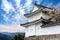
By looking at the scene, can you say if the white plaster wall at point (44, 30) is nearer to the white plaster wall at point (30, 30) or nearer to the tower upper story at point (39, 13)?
the white plaster wall at point (30, 30)

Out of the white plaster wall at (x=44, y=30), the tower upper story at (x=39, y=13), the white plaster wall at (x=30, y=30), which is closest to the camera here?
the white plaster wall at (x=44, y=30)

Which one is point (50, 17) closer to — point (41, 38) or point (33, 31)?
point (33, 31)

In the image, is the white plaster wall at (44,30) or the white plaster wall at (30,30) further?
the white plaster wall at (30,30)

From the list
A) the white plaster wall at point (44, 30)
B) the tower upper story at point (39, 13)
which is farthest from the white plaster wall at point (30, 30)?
the tower upper story at point (39, 13)

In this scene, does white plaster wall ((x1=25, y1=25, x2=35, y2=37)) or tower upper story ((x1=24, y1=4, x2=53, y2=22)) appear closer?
white plaster wall ((x1=25, y1=25, x2=35, y2=37))

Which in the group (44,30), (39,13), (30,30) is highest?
(39,13)

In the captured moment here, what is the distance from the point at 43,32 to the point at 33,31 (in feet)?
6.05

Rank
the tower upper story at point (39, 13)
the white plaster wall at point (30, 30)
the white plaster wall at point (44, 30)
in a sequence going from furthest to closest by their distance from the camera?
the tower upper story at point (39, 13) → the white plaster wall at point (30, 30) → the white plaster wall at point (44, 30)

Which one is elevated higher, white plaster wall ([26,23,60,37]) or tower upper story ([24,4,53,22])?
tower upper story ([24,4,53,22])

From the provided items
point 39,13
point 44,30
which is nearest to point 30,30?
point 39,13

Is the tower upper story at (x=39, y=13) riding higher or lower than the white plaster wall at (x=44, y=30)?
higher

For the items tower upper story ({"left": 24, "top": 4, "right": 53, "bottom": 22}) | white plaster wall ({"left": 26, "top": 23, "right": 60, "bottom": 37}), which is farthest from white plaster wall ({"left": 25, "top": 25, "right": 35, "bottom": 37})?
tower upper story ({"left": 24, "top": 4, "right": 53, "bottom": 22})

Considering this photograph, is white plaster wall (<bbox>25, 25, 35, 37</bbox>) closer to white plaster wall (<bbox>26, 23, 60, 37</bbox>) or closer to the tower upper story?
white plaster wall (<bbox>26, 23, 60, 37</bbox>)

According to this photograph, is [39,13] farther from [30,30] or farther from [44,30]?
[44,30]
